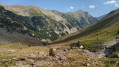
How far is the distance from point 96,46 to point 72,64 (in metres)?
57.6

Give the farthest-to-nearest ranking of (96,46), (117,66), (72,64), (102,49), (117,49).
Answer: (96,46), (102,49), (117,49), (72,64), (117,66)

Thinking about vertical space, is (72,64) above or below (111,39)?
below

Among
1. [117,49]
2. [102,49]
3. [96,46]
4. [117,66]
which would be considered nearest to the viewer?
[117,66]

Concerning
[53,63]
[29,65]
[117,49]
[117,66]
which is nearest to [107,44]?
[117,49]

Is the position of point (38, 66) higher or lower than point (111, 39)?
lower

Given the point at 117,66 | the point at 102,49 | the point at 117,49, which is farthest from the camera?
the point at 102,49

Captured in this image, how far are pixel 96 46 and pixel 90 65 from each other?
5709 centimetres

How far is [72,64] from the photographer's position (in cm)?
4784

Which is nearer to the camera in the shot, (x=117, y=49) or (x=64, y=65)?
(x=64, y=65)

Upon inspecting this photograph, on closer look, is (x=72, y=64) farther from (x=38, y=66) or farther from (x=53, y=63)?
(x=38, y=66)

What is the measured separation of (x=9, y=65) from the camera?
156 feet

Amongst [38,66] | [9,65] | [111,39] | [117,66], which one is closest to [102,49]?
[111,39]

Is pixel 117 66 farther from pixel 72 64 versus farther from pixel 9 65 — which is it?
pixel 9 65

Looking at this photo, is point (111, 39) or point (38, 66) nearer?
point (38, 66)
